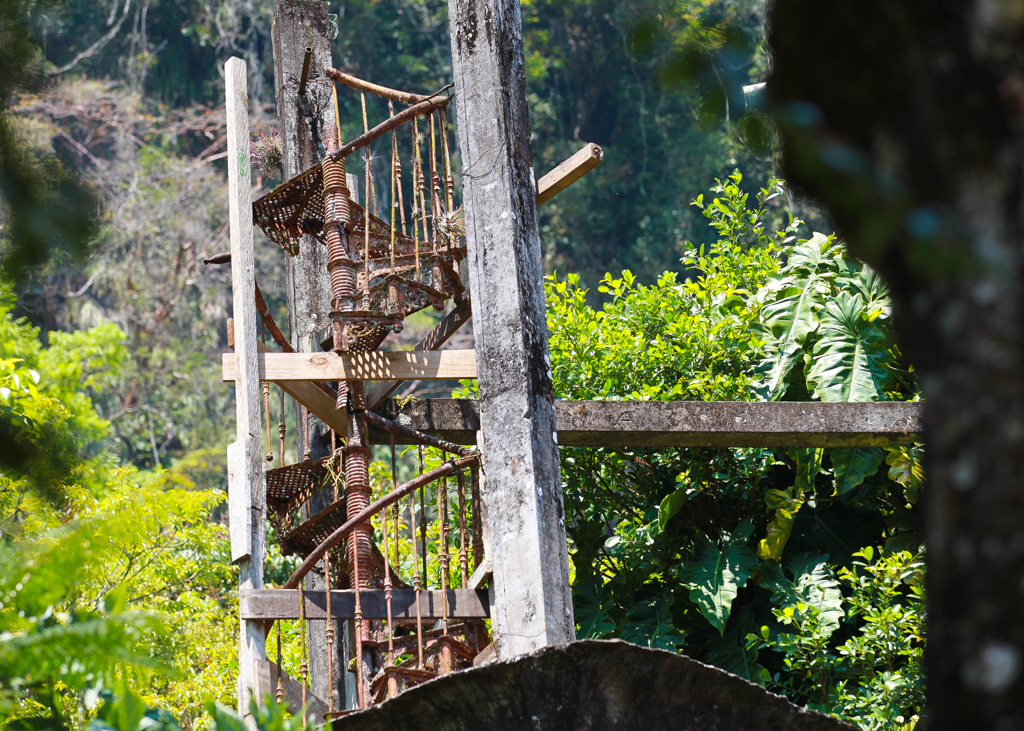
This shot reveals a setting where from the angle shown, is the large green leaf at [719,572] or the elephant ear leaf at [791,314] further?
the elephant ear leaf at [791,314]

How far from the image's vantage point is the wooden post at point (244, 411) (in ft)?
16.8

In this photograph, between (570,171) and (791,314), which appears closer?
(570,171)

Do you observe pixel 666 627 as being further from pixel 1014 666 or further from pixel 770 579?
pixel 1014 666

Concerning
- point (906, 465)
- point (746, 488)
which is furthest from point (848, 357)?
point (746, 488)

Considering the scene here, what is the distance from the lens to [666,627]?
22.3ft

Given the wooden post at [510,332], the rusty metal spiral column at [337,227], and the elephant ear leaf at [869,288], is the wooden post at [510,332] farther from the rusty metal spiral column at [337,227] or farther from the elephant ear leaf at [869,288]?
the elephant ear leaf at [869,288]

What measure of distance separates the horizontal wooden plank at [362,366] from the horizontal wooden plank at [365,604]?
1.06 metres

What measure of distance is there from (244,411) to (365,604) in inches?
41.8

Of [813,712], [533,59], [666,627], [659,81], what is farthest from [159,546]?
[533,59]

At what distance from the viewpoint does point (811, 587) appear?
671 cm

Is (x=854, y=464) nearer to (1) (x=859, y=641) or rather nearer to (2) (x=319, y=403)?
(1) (x=859, y=641)

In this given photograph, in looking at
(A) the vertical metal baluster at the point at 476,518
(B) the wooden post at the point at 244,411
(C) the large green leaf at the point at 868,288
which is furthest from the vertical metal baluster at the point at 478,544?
(C) the large green leaf at the point at 868,288

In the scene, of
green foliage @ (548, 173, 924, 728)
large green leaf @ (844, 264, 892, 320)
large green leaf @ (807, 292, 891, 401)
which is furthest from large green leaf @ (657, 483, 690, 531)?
large green leaf @ (844, 264, 892, 320)

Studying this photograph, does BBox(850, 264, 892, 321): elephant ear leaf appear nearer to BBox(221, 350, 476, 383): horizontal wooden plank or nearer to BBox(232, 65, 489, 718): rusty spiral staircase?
BBox(232, 65, 489, 718): rusty spiral staircase
